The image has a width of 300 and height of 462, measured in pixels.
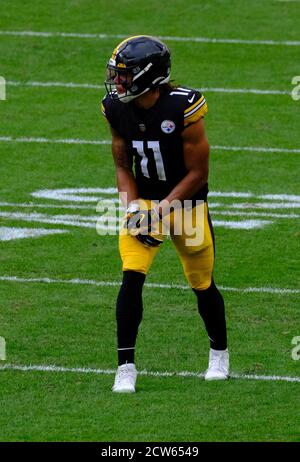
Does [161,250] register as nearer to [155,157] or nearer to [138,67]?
[155,157]

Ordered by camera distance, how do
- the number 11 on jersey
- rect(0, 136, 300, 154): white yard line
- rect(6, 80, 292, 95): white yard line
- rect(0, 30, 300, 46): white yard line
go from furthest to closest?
rect(0, 30, 300, 46): white yard line, rect(6, 80, 292, 95): white yard line, rect(0, 136, 300, 154): white yard line, the number 11 on jersey

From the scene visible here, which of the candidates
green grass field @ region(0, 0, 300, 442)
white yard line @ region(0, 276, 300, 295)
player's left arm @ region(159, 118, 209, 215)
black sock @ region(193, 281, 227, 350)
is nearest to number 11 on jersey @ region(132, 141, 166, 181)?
player's left arm @ region(159, 118, 209, 215)

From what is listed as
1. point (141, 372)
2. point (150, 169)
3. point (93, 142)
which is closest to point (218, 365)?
point (141, 372)

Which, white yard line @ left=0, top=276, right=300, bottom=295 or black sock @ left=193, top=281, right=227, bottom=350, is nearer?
black sock @ left=193, top=281, right=227, bottom=350

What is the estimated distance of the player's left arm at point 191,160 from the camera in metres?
6.24

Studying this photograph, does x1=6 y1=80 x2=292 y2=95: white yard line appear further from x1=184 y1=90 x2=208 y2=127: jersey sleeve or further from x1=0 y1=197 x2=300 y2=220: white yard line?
x1=184 y1=90 x2=208 y2=127: jersey sleeve

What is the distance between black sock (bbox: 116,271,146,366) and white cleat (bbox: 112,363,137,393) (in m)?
0.03

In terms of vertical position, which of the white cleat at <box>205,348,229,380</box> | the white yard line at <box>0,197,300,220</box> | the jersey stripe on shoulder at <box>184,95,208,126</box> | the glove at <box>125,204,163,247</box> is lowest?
the white yard line at <box>0,197,300,220</box>

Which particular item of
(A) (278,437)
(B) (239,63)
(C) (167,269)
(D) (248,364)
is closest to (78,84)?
(B) (239,63)

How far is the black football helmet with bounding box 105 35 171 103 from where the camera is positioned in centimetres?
618

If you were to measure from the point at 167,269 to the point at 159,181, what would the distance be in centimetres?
238

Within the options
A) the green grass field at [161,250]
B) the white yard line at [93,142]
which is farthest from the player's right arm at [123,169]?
the white yard line at [93,142]

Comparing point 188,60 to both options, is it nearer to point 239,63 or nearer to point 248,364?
point 239,63

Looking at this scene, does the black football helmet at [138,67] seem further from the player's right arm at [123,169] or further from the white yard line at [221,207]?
the white yard line at [221,207]
